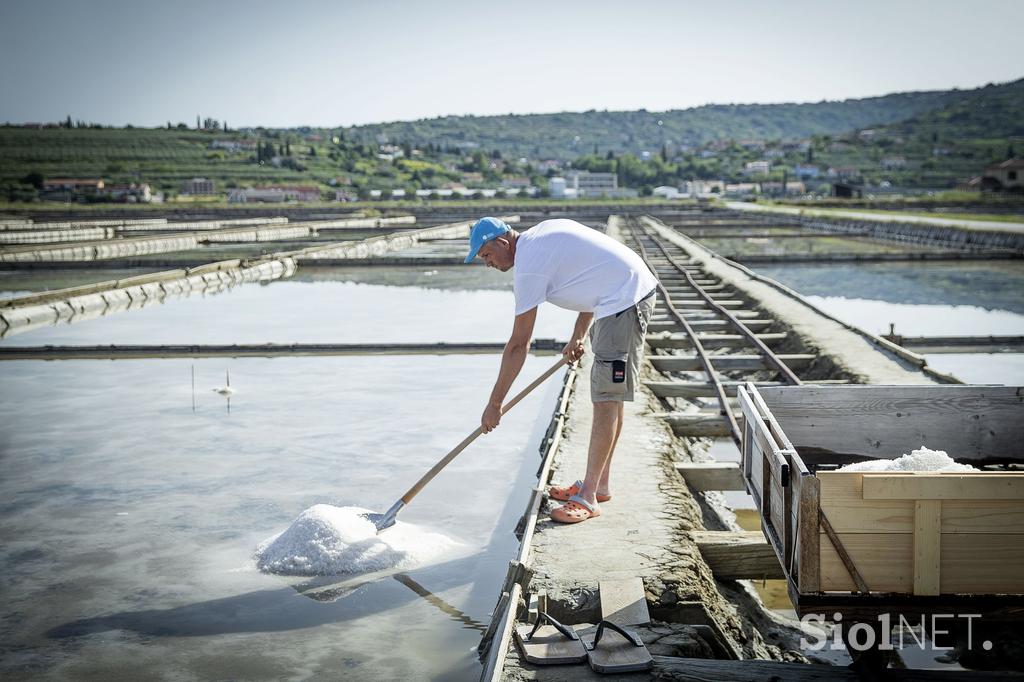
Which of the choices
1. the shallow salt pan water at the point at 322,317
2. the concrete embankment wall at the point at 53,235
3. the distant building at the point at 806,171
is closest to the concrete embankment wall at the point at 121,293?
the shallow salt pan water at the point at 322,317

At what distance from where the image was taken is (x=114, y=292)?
14.7m

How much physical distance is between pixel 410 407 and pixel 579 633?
14.1ft

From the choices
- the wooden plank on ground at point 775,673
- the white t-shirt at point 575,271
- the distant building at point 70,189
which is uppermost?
the distant building at point 70,189

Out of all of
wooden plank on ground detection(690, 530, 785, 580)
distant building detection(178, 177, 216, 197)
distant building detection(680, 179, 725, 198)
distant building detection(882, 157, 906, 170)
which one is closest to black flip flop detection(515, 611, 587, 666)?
wooden plank on ground detection(690, 530, 785, 580)

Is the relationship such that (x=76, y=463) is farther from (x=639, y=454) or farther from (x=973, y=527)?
(x=973, y=527)

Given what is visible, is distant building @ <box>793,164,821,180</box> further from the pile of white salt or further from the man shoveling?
the pile of white salt

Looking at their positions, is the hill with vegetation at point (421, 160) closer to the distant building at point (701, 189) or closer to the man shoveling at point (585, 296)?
the distant building at point (701, 189)

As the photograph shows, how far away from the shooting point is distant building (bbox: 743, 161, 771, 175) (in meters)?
152

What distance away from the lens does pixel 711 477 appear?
16.3 ft

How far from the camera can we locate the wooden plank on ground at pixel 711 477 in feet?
16.2

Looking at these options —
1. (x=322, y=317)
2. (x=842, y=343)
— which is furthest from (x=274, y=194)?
(x=842, y=343)

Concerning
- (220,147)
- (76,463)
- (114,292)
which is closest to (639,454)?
(76,463)

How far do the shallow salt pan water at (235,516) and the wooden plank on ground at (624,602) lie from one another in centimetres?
52

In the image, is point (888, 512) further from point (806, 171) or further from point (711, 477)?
point (806, 171)
